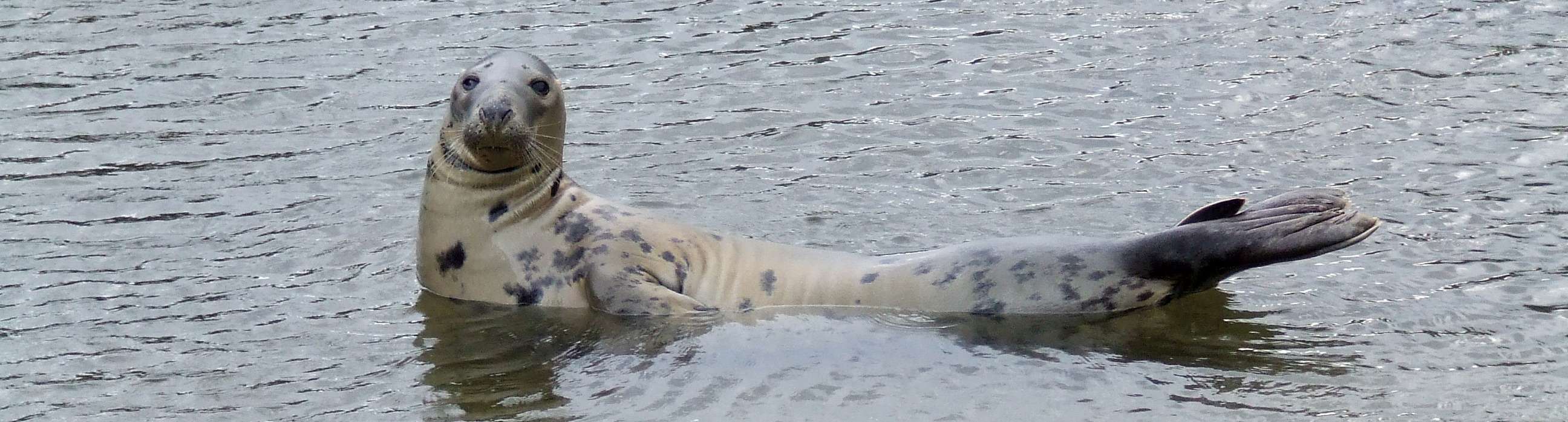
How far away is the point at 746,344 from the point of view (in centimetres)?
666

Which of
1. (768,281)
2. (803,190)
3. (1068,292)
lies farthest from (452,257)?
(1068,292)

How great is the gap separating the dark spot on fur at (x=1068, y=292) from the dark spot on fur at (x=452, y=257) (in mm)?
2394

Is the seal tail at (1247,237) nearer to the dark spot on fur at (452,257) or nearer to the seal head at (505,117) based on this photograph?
the seal head at (505,117)

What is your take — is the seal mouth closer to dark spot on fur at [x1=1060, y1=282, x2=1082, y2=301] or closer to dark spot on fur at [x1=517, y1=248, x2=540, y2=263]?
dark spot on fur at [x1=517, y1=248, x2=540, y2=263]

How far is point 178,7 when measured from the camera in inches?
512

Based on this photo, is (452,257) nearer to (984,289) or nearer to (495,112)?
(495,112)

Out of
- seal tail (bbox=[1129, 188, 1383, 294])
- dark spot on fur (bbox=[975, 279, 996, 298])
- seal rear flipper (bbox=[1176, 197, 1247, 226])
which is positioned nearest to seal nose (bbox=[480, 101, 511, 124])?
dark spot on fur (bbox=[975, 279, 996, 298])

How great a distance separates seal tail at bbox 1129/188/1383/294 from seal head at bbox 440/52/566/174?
242cm

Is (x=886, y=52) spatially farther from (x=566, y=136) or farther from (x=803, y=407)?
(x=803, y=407)

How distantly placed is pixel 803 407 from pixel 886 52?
6.00m

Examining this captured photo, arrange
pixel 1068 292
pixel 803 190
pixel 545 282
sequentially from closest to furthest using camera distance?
pixel 1068 292
pixel 545 282
pixel 803 190

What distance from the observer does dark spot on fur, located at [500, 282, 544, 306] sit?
23.6ft

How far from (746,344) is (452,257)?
140 cm

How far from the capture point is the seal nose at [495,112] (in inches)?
273
